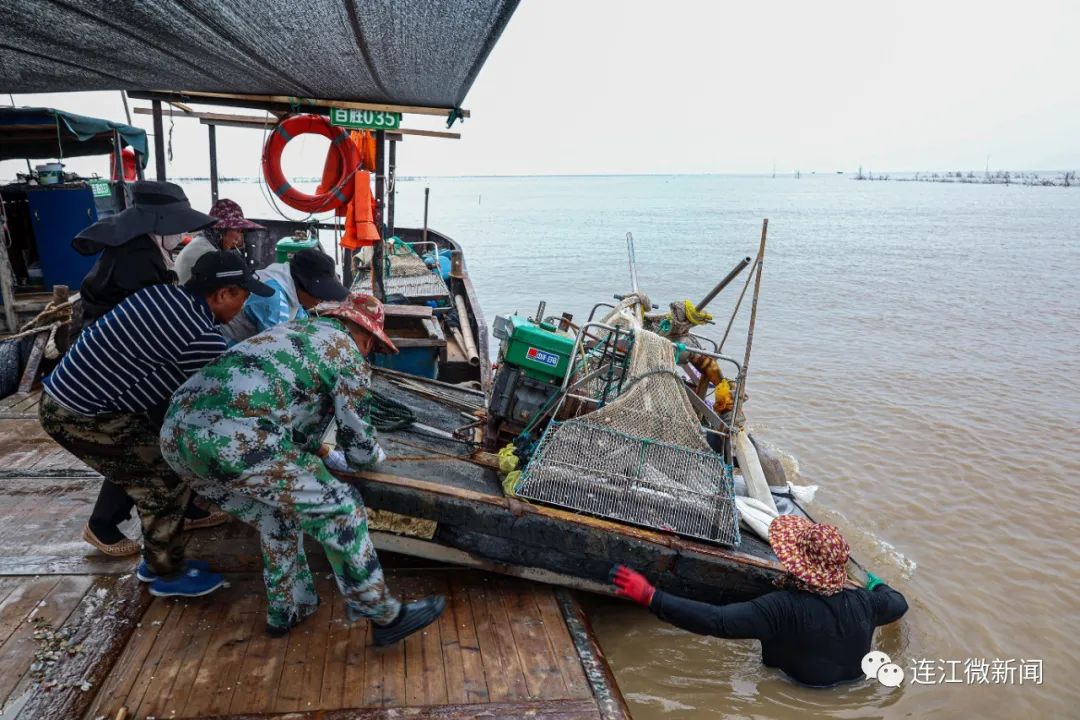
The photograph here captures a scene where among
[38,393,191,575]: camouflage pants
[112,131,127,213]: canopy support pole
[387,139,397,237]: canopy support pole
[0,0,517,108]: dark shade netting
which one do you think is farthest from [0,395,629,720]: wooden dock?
[387,139,397,237]: canopy support pole

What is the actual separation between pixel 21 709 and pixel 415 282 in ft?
27.4

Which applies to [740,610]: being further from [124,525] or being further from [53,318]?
[53,318]

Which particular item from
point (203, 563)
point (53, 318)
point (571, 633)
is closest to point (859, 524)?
point (571, 633)

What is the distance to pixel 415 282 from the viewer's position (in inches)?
417

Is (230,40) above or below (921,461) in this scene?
above

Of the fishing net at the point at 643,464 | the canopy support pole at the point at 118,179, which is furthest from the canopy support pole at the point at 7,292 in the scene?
the fishing net at the point at 643,464

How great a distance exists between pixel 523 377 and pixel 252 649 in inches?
102

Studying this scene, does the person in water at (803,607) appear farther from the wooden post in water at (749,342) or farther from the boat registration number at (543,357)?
the boat registration number at (543,357)

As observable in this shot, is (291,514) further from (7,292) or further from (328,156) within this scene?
(7,292)

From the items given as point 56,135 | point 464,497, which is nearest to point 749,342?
point 464,497

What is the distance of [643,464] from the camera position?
4.25 meters

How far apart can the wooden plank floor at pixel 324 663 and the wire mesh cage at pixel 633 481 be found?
2.42 ft

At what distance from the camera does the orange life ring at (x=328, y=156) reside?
798 cm

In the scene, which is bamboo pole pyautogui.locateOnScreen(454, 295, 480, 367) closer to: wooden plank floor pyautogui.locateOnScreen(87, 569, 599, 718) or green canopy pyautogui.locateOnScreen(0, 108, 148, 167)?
wooden plank floor pyautogui.locateOnScreen(87, 569, 599, 718)
